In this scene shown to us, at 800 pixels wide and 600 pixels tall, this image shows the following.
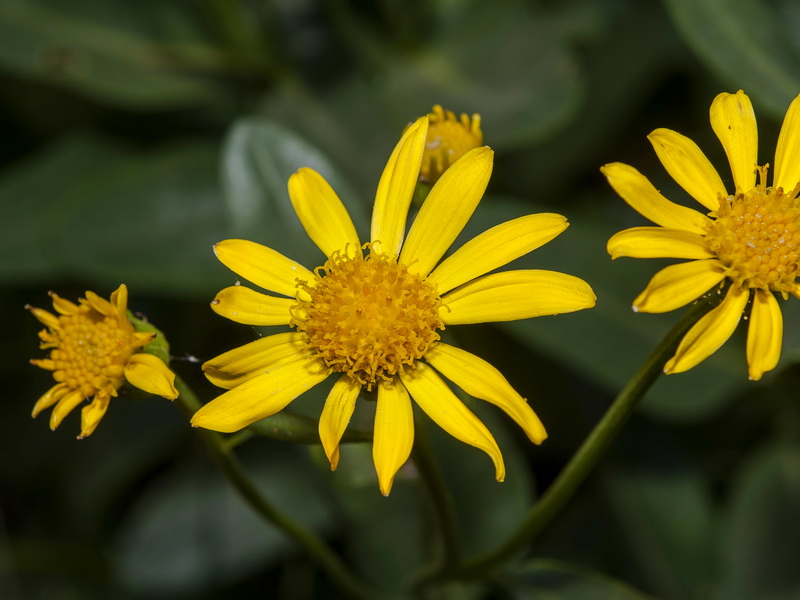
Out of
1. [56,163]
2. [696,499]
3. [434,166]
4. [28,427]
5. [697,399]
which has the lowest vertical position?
[696,499]

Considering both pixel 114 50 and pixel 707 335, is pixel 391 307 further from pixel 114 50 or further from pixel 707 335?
pixel 114 50

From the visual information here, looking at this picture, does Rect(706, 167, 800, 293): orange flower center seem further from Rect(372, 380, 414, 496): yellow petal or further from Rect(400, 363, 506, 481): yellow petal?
Rect(372, 380, 414, 496): yellow petal

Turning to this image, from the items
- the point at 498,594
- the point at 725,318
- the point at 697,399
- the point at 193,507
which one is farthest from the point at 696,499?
the point at 193,507

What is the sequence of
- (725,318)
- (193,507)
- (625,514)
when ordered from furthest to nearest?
(193,507) < (625,514) < (725,318)

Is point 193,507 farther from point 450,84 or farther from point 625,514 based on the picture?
point 450,84

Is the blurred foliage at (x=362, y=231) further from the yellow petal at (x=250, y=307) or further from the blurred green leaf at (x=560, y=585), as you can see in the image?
the yellow petal at (x=250, y=307)

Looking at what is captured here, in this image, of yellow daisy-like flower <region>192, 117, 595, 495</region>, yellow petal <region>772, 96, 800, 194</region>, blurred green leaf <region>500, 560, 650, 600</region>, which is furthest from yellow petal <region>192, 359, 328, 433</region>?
yellow petal <region>772, 96, 800, 194</region>
